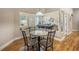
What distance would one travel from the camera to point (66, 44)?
220 cm

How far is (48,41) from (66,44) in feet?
0.90

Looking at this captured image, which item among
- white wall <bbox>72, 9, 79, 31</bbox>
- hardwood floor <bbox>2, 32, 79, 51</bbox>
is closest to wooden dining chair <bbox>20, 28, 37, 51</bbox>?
hardwood floor <bbox>2, 32, 79, 51</bbox>

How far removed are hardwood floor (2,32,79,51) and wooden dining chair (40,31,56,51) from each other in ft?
0.21

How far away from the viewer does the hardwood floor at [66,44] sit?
2195mm

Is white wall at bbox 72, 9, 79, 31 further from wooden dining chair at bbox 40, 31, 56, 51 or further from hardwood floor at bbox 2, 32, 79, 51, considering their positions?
wooden dining chair at bbox 40, 31, 56, 51

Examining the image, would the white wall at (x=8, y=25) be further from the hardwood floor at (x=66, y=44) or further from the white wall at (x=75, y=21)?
the white wall at (x=75, y=21)

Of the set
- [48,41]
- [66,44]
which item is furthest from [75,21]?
[48,41]

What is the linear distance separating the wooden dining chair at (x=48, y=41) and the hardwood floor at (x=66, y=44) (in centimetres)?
6

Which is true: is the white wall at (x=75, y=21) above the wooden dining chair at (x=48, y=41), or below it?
above

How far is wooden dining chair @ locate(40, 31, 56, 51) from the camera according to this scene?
2.22 meters

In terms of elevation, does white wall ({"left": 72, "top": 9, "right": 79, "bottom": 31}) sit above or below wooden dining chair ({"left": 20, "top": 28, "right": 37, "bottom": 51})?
above

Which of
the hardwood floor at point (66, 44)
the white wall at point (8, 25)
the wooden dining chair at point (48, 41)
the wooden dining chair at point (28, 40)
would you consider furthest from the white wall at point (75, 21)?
the white wall at point (8, 25)

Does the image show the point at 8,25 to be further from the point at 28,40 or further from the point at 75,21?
the point at 75,21
